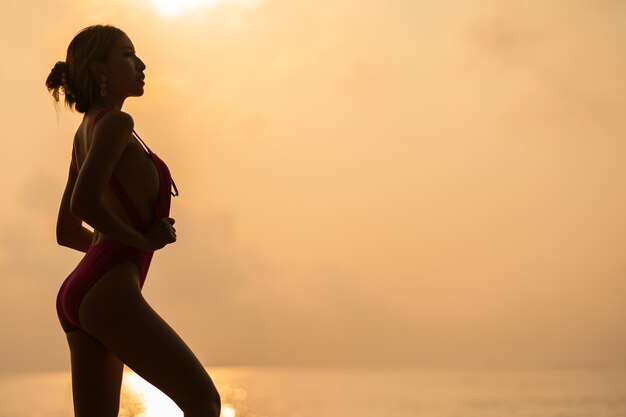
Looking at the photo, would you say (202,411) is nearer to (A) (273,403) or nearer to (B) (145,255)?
(B) (145,255)

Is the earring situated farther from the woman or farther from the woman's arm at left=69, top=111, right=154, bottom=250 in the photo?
the woman's arm at left=69, top=111, right=154, bottom=250

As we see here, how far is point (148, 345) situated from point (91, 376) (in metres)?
0.39

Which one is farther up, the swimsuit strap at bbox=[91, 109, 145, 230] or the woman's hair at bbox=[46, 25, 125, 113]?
the woman's hair at bbox=[46, 25, 125, 113]

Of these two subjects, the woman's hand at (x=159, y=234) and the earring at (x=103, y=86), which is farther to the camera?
the earring at (x=103, y=86)

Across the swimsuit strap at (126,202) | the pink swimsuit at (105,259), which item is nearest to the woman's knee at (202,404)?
the pink swimsuit at (105,259)

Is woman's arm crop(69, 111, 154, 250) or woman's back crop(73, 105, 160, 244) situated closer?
woman's arm crop(69, 111, 154, 250)

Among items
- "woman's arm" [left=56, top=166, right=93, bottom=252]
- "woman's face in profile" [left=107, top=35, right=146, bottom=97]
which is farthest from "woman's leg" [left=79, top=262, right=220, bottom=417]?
"woman's face in profile" [left=107, top=35, right=146, bottom=97]

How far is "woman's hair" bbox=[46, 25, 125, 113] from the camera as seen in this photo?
429 centimetres

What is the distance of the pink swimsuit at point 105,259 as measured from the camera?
13.1 feet

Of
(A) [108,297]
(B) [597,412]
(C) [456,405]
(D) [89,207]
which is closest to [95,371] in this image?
(A) [108,297]

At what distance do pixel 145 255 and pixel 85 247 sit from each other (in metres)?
0.66

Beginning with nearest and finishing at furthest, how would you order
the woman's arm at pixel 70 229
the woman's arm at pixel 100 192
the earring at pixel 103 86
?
the woman's arm at pixel 100 192 < the earring at pixel 103 86 < the woman's arm at pixel 70 229

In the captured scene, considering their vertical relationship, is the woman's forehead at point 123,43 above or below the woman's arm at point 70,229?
above

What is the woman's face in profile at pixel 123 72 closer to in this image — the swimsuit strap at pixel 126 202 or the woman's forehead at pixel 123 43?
the woman's forehead at pixel 123 43
